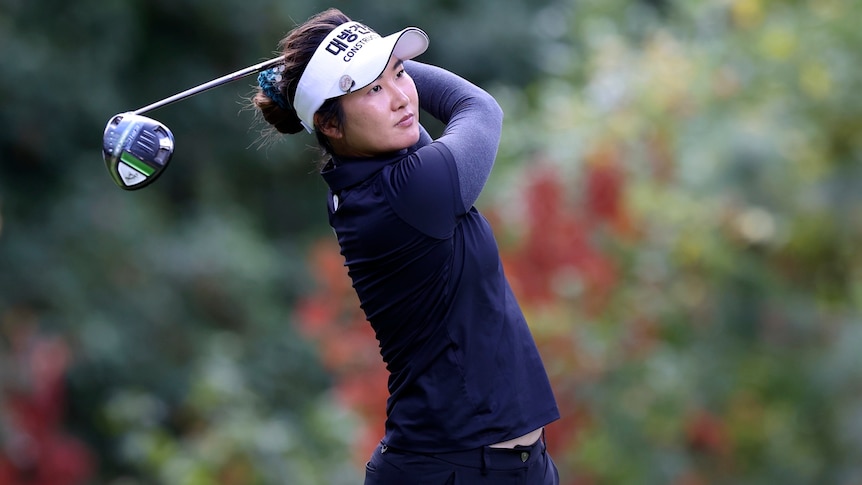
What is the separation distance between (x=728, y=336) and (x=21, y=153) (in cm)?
757

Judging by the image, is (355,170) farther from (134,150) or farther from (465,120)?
(134,150)

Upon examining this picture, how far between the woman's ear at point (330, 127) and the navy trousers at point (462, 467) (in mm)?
671

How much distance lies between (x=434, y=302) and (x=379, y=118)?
15.6 inches

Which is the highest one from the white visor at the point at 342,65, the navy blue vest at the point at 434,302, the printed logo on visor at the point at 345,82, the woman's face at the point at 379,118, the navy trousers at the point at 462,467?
the white visor at the point at 342,65

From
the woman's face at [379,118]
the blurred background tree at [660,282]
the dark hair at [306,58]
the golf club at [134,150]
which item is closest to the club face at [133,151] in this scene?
the golf club at [134,150]

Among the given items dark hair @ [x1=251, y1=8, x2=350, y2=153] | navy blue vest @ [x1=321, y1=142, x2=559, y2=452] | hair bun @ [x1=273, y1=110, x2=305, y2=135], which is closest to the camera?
navy blue vest @ [x1=321, y1=142, x2=559, y2=452]

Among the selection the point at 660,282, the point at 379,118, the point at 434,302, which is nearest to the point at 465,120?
the point at 379,118

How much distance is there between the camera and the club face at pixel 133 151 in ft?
9.11

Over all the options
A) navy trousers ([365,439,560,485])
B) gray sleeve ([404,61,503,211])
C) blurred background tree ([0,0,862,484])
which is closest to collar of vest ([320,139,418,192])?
gray sleeve ([404,61,503,211])

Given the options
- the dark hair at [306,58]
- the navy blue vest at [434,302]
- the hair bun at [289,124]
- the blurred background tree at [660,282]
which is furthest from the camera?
the blurred background tree at [660,282]

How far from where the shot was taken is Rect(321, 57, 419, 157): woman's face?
2.73m

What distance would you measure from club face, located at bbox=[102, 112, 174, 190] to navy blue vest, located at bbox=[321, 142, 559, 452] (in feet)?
1.20

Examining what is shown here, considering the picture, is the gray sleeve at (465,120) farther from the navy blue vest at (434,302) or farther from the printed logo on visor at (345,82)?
the printed logo on visor at (345,82)

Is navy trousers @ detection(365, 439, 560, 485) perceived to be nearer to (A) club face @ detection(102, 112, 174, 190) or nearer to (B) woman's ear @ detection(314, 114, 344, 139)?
(B) woman's ear @ detection(314, 114, 344, 139)
